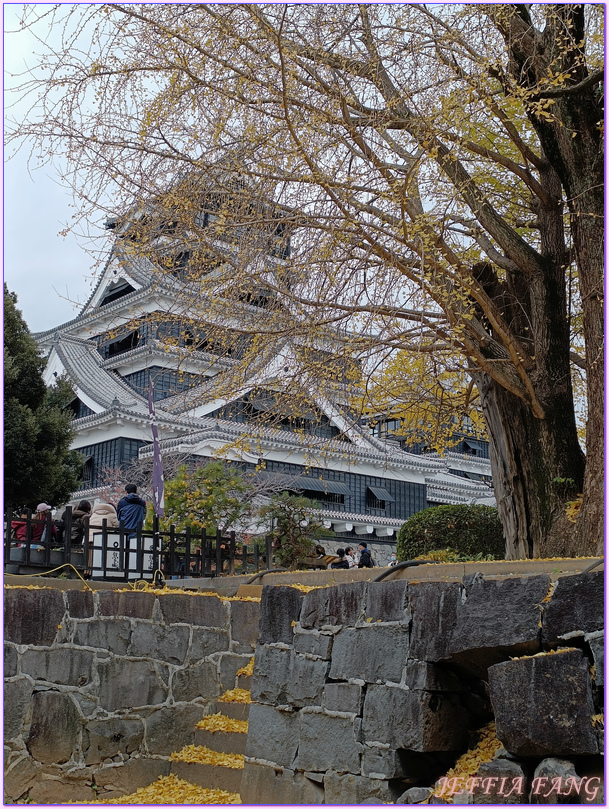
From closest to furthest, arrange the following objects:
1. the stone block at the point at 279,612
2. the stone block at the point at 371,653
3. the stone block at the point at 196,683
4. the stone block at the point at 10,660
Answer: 1. the stone block at the point at 371,653
2. the stone block at the point at 279,612
3. the stone block at the point at 10,660
4. the stone block at the point at 196,683

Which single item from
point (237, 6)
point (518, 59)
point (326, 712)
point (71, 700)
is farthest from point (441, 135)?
point (71, 700)

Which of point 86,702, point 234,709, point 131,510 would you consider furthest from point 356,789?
point 131,510

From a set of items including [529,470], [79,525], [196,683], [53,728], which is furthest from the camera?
[529,470]

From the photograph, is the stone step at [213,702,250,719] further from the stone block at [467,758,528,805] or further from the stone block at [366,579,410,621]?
the stone block at [467,758,528,805]

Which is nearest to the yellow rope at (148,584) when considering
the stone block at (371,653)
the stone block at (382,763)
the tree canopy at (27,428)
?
the stone block at (371,653)

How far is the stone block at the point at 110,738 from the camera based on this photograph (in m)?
6.42

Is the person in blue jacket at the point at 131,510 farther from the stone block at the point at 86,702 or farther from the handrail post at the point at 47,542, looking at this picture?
the stone block at the point at 86,702

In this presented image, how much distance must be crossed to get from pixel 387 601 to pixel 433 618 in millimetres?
414

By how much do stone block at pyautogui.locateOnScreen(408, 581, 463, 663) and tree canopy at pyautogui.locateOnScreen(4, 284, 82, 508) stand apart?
13.2 meters

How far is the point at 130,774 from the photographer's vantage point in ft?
21.5

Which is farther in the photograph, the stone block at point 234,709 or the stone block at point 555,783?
the stone block at point 234,709

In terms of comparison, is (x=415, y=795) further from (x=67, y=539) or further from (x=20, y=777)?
(x=67, y=539)

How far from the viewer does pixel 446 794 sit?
4.18 m

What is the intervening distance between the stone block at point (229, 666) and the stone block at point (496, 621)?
3443 millimetres
